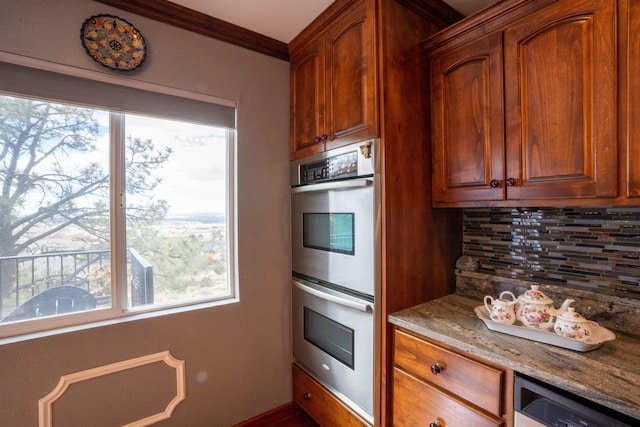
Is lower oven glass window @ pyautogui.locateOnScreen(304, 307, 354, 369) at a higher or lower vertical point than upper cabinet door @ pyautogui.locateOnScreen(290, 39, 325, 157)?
lower

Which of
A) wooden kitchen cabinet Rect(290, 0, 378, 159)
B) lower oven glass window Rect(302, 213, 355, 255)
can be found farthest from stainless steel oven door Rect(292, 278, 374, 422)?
wooden kitchen cabinet Rect(290, 0, 378, 159)

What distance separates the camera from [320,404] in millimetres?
1759

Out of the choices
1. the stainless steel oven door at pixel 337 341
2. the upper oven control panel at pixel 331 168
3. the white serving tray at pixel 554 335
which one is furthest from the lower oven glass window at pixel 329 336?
the upper oven control panel at pixel 331 168

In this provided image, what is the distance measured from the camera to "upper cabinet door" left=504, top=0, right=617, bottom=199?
3.33 feet

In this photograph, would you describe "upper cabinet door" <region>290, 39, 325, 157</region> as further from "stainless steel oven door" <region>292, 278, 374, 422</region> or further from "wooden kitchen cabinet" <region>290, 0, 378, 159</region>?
"stainless steel oven door" <region>292, 278, 374, 422</region>

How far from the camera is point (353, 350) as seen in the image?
1.51m

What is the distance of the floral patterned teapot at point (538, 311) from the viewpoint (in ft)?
3.74

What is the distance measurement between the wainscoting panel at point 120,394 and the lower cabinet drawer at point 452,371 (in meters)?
1.22

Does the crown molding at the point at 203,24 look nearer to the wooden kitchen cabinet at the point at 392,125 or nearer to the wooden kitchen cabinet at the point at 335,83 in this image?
the wooden kitchen cabinet at the point at 335,83

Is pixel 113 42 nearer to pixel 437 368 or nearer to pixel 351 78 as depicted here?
pixel 351 78

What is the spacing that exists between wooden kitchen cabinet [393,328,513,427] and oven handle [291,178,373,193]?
27.1 inches

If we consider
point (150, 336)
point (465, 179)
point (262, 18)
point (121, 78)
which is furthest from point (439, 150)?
point (150, 336)

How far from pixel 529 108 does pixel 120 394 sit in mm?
2284

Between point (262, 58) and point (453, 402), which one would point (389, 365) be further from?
point (262, 58)
